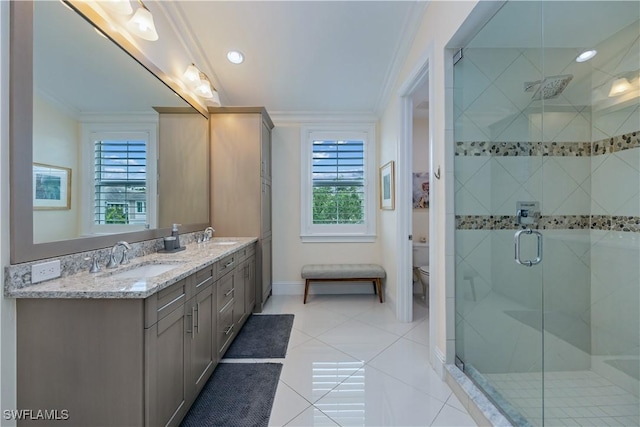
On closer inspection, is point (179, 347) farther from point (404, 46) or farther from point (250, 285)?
point (404, 46)

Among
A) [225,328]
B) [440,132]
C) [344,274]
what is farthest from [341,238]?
[440,132]

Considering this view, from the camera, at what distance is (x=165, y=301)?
1.29 metres

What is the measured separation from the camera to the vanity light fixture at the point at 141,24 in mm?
1756

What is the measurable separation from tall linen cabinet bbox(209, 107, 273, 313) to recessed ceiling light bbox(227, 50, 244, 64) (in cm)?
49

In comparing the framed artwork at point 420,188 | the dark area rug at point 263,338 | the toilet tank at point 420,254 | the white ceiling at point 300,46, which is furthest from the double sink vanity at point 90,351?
the framed artwork at point 420,188

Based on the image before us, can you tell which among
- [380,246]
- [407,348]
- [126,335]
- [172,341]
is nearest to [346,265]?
[380,246]

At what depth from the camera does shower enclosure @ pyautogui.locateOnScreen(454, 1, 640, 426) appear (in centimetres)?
174

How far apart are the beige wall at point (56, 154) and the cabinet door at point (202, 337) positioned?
77 centimetres

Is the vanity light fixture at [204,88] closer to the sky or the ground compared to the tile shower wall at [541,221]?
closer to the sky

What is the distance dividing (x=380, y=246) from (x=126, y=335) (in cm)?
315

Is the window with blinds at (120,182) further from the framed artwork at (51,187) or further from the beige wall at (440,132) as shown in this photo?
the beige wall at (440,132)

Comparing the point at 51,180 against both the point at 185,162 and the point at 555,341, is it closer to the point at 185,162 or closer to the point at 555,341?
the point at 185,162

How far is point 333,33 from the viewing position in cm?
252

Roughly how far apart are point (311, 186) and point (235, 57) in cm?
181
